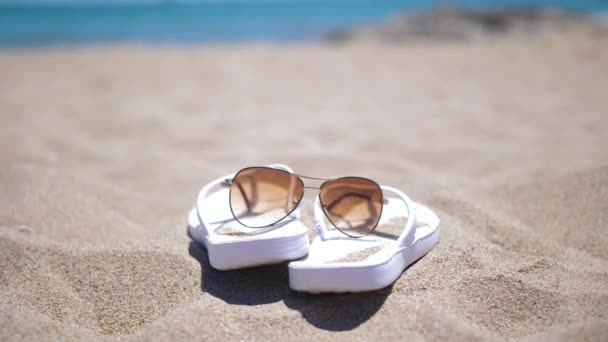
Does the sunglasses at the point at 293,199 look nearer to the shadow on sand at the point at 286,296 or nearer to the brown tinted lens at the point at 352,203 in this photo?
the brown tinted lens at the point at 352,203

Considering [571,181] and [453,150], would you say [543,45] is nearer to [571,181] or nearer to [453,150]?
[453,150]

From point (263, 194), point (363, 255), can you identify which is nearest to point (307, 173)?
point (263, 194)

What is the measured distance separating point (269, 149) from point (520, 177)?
58.5 inches

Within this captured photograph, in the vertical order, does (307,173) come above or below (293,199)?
below

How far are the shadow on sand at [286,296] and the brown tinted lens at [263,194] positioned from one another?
0.17 meters

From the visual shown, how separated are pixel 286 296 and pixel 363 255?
0.26 metres

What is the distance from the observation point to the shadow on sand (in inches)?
56.2

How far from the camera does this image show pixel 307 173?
8.98 ft

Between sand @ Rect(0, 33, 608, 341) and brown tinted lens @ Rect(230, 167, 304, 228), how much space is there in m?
0.18

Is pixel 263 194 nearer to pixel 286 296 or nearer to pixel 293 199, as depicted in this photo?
pixel 293 199

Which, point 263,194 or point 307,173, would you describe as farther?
point 307,173

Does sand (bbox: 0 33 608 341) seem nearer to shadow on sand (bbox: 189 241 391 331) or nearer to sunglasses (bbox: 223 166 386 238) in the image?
shadow on sand (bbox: 189 241 391 331)

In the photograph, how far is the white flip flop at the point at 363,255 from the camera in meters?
1.38

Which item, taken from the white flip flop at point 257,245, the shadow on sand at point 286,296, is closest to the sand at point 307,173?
the shadow on sand at point 286,296
